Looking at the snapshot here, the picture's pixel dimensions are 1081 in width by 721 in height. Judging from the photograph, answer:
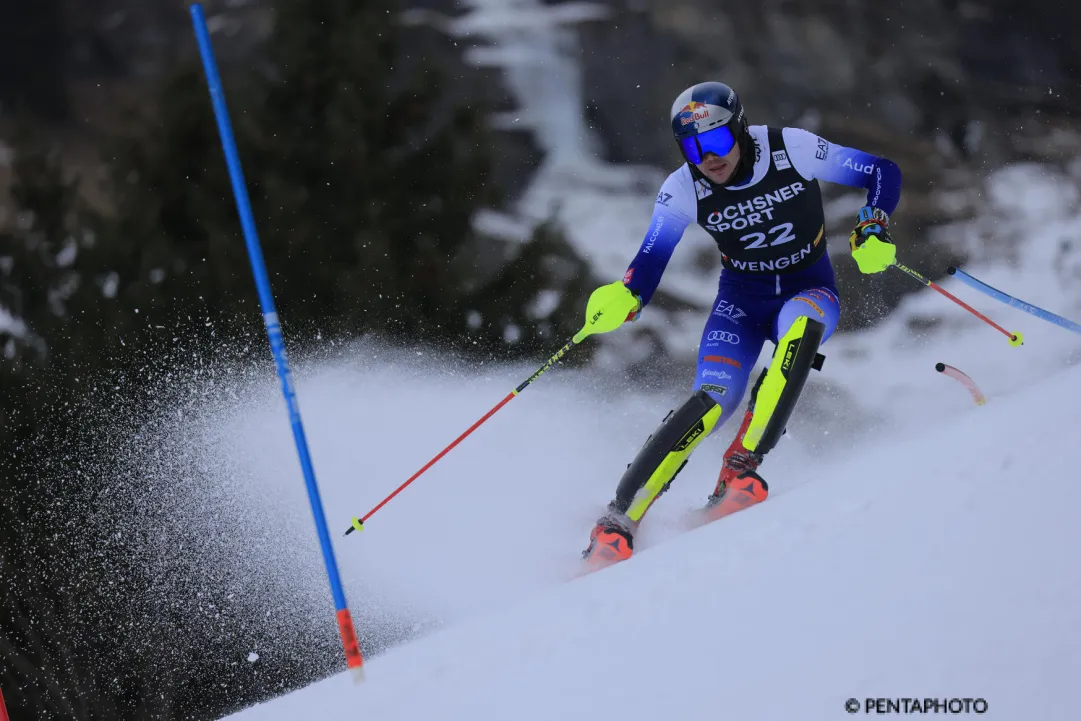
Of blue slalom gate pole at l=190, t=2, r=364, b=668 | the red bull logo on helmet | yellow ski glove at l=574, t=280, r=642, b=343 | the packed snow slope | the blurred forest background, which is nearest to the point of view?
the packed snow slope

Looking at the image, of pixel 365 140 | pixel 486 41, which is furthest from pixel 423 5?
pixel 365 140

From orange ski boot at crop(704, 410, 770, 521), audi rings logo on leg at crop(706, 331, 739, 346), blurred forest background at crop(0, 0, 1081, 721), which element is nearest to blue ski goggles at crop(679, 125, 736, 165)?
audi rings logo on leg at crop(706, 331, 739, 346)

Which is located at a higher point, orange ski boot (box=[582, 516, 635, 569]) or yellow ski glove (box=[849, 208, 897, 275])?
yellow ski glove (box=[849, 208, 897, 275])

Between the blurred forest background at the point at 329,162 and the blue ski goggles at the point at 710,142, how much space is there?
6080mm

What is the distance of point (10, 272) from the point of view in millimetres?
9812

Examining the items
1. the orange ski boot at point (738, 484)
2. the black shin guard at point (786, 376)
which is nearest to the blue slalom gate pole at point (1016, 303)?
the black shin guard at point (786, 376)

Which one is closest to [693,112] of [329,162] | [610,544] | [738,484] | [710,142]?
[710,142]

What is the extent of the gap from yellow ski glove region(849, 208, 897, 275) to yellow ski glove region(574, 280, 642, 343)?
0.76 meters

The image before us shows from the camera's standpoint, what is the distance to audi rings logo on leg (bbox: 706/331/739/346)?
126 inches

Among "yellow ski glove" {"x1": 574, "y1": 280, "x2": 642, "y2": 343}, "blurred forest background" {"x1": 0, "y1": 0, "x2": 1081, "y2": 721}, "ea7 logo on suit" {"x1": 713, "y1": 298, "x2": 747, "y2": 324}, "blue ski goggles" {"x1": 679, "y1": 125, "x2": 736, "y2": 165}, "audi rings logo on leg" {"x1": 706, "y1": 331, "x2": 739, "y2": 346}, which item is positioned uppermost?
"blue ski goggles" {"x1": 679, "y1": 125, "x2": 736, "y2": 165}

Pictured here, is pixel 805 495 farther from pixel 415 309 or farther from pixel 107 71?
pixel 107 71

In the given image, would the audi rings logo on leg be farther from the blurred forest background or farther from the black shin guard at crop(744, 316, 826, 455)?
the blurred forest background

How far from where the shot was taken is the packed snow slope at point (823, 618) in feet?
4.70

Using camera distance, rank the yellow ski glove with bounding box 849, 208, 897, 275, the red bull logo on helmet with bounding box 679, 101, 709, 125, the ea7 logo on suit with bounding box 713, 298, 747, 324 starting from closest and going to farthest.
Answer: the red bull logo on helmet with bounding box 679, 101, 709, 125 → the yellow ski glove with bounding box 849, 208, 897, 275 → the ea7 logo on suit with bounding box 713, 298, 747, 324
